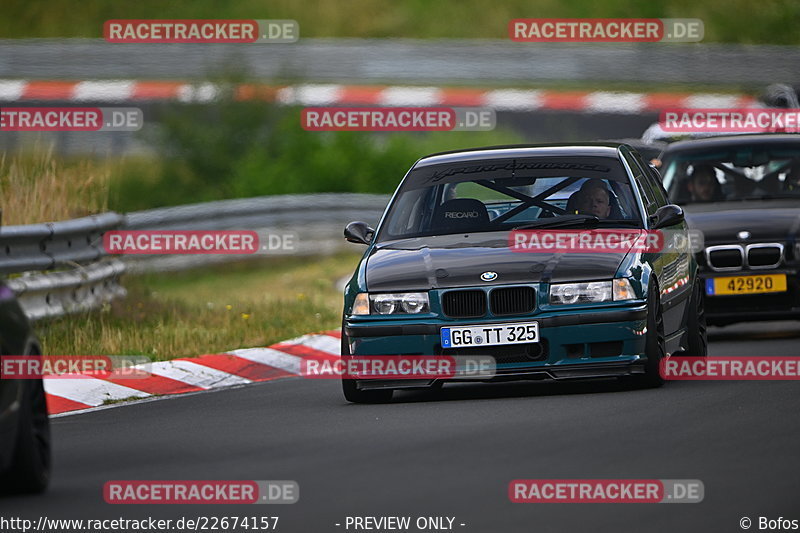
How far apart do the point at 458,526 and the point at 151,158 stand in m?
21.9

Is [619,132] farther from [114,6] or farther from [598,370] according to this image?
[598,370]

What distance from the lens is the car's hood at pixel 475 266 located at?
36.7 ft

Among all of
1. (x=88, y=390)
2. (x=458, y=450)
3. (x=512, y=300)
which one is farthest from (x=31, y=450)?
(x=88, y=390)

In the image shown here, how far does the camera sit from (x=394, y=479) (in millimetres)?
8242

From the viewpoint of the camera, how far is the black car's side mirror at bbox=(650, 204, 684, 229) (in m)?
12.1

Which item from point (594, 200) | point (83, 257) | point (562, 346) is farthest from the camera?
point (83, 257)

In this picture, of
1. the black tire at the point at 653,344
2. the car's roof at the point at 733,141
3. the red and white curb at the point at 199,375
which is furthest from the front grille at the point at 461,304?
the car's roof at the point at 733,141

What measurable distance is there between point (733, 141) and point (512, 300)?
5850 millimetres

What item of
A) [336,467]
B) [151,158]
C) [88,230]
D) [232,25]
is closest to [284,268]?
[151,158]

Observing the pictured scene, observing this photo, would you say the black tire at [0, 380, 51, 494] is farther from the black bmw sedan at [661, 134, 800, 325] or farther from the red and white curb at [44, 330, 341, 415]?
the black bmw sedan at [661, 134, 800, 325]

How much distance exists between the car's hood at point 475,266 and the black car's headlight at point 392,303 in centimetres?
4

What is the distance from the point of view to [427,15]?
38.3 m

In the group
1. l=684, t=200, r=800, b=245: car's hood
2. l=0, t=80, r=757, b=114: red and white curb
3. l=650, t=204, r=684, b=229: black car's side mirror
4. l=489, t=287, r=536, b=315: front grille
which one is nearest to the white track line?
l=489, t=287, r=536, b=315: front grille

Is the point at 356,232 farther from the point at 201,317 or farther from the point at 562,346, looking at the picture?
the point at 201,317
